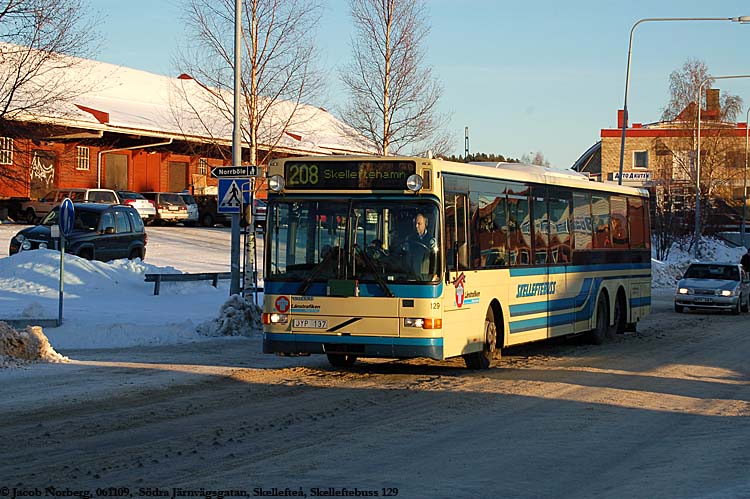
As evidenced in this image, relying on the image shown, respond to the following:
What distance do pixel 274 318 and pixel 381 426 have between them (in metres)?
3.91

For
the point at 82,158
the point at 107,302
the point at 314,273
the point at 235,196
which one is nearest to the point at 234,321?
the point at 235,196

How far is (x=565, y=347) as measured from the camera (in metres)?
20.3

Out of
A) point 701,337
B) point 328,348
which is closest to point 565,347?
point 701,337

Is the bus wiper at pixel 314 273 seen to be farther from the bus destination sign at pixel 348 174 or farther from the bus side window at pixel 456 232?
the bus side window at pixel 456 232

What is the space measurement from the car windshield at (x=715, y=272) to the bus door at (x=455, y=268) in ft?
65.6

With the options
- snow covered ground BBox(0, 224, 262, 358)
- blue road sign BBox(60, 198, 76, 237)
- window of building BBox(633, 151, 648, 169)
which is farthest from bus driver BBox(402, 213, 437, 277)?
window of building BBox(633, 151, 648, 169)

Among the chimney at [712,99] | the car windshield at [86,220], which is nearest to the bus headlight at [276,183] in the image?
the car windshield at [86,220]

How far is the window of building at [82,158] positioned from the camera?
53453 millimetres

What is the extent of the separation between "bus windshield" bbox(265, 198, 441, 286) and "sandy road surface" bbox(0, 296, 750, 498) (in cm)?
146

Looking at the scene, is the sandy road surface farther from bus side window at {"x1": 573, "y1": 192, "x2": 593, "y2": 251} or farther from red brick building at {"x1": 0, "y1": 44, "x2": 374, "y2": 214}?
red brick building at {"x1": 0, "y1": 44, "x2": 374, "y2": 214}

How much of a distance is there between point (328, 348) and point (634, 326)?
10.1 metres

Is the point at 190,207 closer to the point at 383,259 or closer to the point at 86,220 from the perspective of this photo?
the point at 86,220

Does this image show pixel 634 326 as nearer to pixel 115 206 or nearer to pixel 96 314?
pixel 96 314

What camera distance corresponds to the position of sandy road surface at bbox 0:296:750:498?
8.50m
